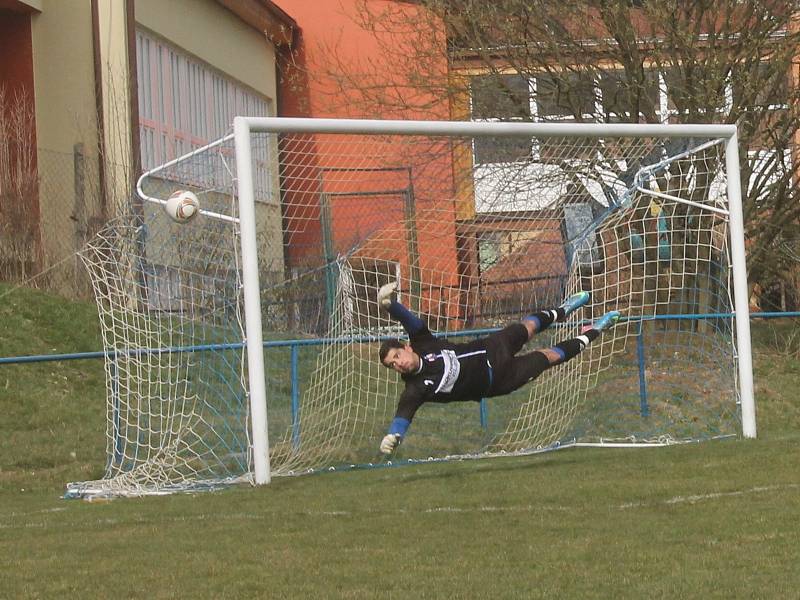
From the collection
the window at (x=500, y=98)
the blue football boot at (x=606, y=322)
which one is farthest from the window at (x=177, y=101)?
the blue football boot at (x=606, y=322)

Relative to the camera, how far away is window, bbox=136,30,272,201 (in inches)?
838

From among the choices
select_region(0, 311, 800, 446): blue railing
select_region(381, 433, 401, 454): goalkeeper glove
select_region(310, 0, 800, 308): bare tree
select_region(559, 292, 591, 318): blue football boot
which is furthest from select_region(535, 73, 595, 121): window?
select_region(381, 433, 401, 454): goalkeeper glove

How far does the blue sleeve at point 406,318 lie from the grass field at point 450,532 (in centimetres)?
120

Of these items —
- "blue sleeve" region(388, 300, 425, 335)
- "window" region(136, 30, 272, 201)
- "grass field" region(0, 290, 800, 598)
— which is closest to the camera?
"grass field" region(0, 290, 800, 598)

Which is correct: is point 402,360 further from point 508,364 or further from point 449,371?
point 508,364

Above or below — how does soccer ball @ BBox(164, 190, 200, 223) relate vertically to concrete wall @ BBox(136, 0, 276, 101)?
below

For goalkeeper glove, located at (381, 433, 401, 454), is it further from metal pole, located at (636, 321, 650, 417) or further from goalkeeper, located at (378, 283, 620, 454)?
metal pole, located at (636, 321, 650, 417)

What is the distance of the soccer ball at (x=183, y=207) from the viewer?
424 inches

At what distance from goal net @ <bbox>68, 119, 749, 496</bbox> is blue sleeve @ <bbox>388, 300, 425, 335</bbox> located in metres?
1.13

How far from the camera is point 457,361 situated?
10.9m

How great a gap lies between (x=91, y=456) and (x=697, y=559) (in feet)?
27.6

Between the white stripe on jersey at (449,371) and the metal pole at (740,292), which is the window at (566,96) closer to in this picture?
the metal pole at (740,292)

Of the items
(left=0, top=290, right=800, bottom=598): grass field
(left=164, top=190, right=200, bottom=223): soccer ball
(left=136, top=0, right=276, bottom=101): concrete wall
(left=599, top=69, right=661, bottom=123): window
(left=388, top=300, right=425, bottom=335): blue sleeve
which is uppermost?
(left=136, top=0, right=276, bottom=101): concrete wall

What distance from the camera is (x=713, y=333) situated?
14.8 metres
